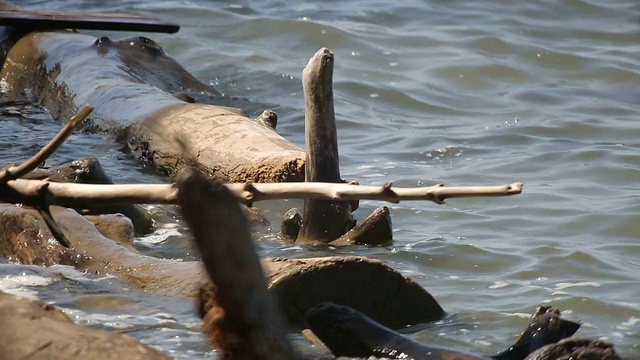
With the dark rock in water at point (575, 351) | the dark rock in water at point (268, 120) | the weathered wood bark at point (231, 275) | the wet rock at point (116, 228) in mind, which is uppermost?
the weathered wood bark at point (231, 275)

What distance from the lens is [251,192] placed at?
2.42m

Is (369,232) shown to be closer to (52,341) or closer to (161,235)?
(161,235)

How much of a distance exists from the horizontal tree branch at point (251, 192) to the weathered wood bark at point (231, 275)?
11.9 inches

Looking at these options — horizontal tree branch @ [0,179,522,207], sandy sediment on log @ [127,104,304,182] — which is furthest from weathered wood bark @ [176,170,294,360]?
sandy sediment on log @ [127,104,304,182]

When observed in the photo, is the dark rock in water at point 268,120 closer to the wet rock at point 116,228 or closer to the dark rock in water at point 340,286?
the wet rock at point 116,228

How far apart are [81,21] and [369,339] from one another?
576cm

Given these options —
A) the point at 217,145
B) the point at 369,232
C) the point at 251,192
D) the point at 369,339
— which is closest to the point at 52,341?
the point at 251,192

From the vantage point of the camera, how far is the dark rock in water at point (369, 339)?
12.3 ft

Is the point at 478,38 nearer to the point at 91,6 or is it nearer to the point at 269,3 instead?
the point at 269,3

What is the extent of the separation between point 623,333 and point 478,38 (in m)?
6.48

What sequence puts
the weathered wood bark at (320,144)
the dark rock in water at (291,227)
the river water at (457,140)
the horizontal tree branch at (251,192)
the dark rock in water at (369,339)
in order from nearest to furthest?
the horizontal tree branch at (251,192)
the dark rock in water at (369,339)
the river water at (457,140)
the weathered wood bark at (320,144)
the dark rock in water at (291,227)

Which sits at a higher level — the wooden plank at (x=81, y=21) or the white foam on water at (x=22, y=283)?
the wooden plank at (x=81, y=21)

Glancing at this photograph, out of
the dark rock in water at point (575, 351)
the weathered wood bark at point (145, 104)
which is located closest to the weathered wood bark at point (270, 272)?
the weathered wood bark at point (145, 104)

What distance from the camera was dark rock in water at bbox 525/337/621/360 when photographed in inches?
139
